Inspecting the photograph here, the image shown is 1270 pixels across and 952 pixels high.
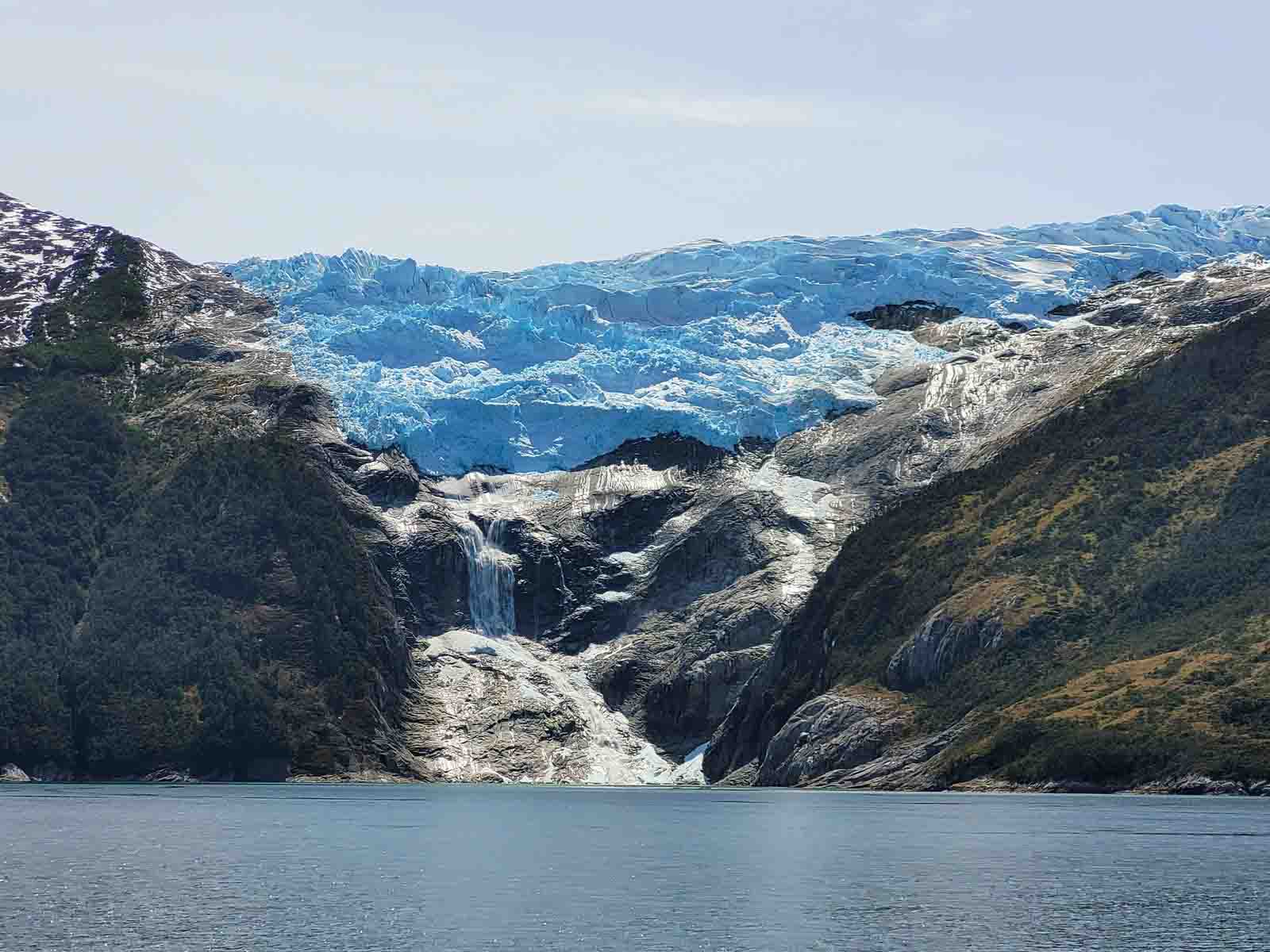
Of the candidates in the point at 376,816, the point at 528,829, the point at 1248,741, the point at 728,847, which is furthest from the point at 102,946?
the point at 1248,741

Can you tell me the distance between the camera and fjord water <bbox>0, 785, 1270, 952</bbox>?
8475 centimetres

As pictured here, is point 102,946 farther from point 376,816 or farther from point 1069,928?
point 376,816

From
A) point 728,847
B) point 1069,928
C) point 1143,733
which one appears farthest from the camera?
point 1143,733

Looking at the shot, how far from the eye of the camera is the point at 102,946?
7944cm

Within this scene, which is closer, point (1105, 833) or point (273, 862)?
point (273, 862)

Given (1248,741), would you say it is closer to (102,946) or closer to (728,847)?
(728,847)

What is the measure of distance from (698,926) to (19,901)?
34.5 meters

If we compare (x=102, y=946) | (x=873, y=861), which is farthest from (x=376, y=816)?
(x=102, y=946)

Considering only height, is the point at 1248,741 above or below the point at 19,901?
above

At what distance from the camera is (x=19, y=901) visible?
93750 millimetres

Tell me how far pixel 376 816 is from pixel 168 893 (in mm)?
81582

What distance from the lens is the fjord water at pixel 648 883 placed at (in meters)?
84.8

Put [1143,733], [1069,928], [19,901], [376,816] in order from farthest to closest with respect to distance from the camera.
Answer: [1143,733]
[376,816]
[19,901]
[1069,928]

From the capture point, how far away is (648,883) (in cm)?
10969
